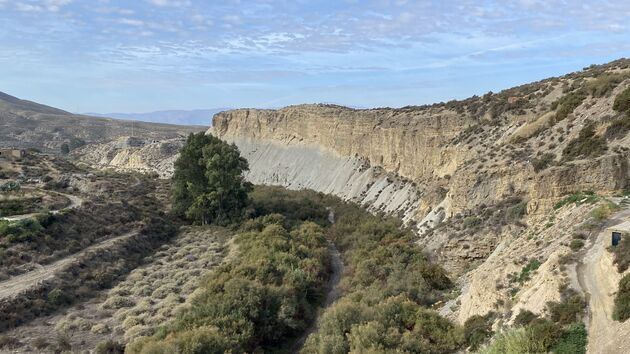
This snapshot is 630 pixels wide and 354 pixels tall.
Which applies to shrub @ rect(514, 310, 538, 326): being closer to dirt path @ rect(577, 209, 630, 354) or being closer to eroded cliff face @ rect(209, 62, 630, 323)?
eroded cliff face @ rect(209, 62, 630, 323)

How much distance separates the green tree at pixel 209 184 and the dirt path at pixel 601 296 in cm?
3246

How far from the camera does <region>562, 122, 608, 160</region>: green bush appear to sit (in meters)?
22.5

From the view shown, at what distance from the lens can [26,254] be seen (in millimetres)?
30094

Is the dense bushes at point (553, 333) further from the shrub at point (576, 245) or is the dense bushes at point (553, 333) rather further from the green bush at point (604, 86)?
the green bush at point (604, 86)

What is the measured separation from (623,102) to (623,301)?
16.3 metres

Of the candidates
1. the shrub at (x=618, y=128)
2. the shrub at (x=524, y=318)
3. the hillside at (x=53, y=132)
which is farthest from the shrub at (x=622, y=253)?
the hillside at (x=53, y=132)

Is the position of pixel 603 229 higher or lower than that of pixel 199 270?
higher

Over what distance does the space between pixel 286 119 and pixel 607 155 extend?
53414 mm

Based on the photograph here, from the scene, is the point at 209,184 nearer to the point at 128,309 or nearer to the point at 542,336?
the point at 128,309

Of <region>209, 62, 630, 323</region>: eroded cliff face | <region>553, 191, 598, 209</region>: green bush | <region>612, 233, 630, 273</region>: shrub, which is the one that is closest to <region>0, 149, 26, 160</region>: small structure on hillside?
<region>209, 62, 630, 323</region>: eroded cliff face

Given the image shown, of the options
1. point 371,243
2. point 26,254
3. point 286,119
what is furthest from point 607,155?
point 286,119

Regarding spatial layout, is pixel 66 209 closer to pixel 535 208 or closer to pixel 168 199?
pixel 168 199

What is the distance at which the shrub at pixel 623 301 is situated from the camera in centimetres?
1130

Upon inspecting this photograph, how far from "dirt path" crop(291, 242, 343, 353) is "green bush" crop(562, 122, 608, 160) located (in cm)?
1372
